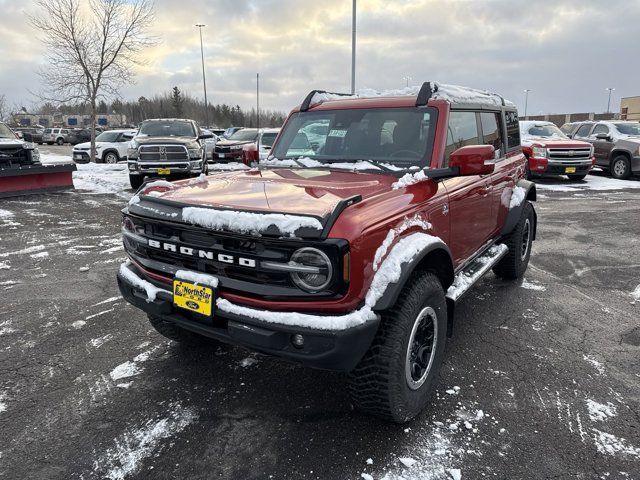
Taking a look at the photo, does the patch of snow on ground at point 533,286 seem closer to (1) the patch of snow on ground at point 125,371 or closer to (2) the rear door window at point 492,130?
(2) the rear door window at point 492,130

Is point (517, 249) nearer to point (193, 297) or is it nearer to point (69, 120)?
point (193, 297)

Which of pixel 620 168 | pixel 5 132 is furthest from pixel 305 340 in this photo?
pixel 620 168

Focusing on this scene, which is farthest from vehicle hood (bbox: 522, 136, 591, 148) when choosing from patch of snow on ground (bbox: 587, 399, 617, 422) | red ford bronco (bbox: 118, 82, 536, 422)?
patch of snow on ground (bbox: 587, 399, 617, 422)

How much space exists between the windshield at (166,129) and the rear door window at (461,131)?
1039cm

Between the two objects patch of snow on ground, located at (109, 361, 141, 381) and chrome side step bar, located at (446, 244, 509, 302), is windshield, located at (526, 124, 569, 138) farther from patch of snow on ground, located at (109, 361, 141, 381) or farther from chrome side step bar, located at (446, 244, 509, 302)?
patch of snow on ground, located at (109, 361, 141, 381)

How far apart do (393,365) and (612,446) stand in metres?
1.34

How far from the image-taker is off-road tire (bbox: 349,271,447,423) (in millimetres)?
2465

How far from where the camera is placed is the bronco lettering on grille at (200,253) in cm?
239

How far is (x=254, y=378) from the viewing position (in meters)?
3.26

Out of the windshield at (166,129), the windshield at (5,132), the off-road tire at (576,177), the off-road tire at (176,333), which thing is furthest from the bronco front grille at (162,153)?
the off-road tire at (576,177)

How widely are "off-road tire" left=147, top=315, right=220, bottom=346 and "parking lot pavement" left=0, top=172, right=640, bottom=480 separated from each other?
13 cm

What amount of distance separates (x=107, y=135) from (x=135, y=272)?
19.9 metres

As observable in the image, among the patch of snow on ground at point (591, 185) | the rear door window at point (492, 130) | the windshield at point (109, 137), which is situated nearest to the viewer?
the rear door window at point (492, 130)

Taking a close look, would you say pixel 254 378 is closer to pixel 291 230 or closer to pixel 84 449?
pixel 84 449
